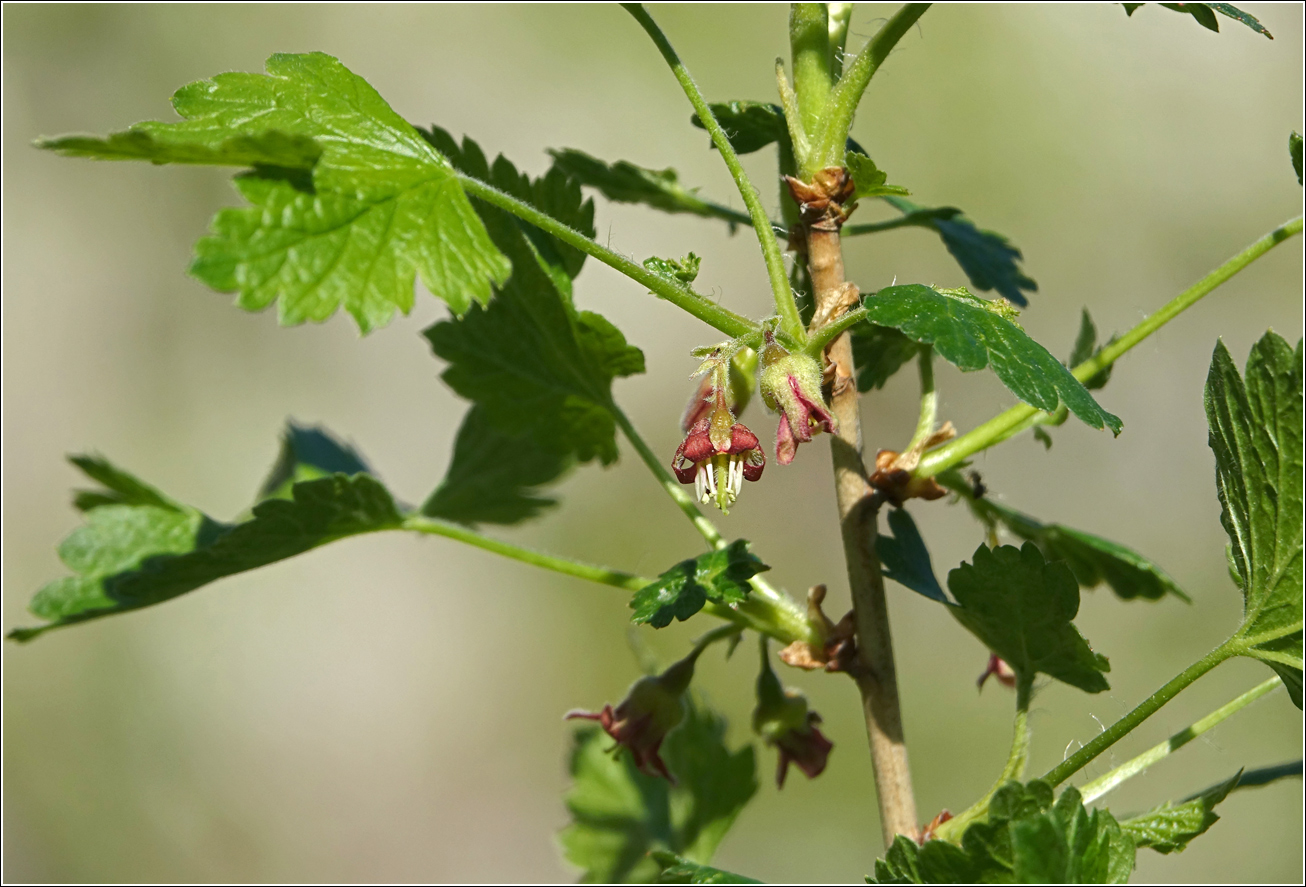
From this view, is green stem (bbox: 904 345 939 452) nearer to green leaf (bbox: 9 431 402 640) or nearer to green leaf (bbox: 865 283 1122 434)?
green leaf (bbox: 865 283 1122 434)

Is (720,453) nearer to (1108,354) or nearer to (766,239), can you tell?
(766,239)

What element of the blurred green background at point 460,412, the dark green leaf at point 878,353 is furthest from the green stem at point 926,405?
the blurred green background at point 460,412

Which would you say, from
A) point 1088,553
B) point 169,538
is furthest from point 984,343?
point 169,538

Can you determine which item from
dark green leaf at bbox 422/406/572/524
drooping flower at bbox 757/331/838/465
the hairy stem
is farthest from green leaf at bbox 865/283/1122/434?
dark green leaf at bbox 422/406/572/524

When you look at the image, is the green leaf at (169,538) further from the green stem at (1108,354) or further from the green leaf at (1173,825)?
the green leaf at (1173,825)

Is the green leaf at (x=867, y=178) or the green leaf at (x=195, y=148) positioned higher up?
the green leaf at (x=195, y=148)

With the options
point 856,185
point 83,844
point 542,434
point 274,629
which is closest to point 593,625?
point 274,629
